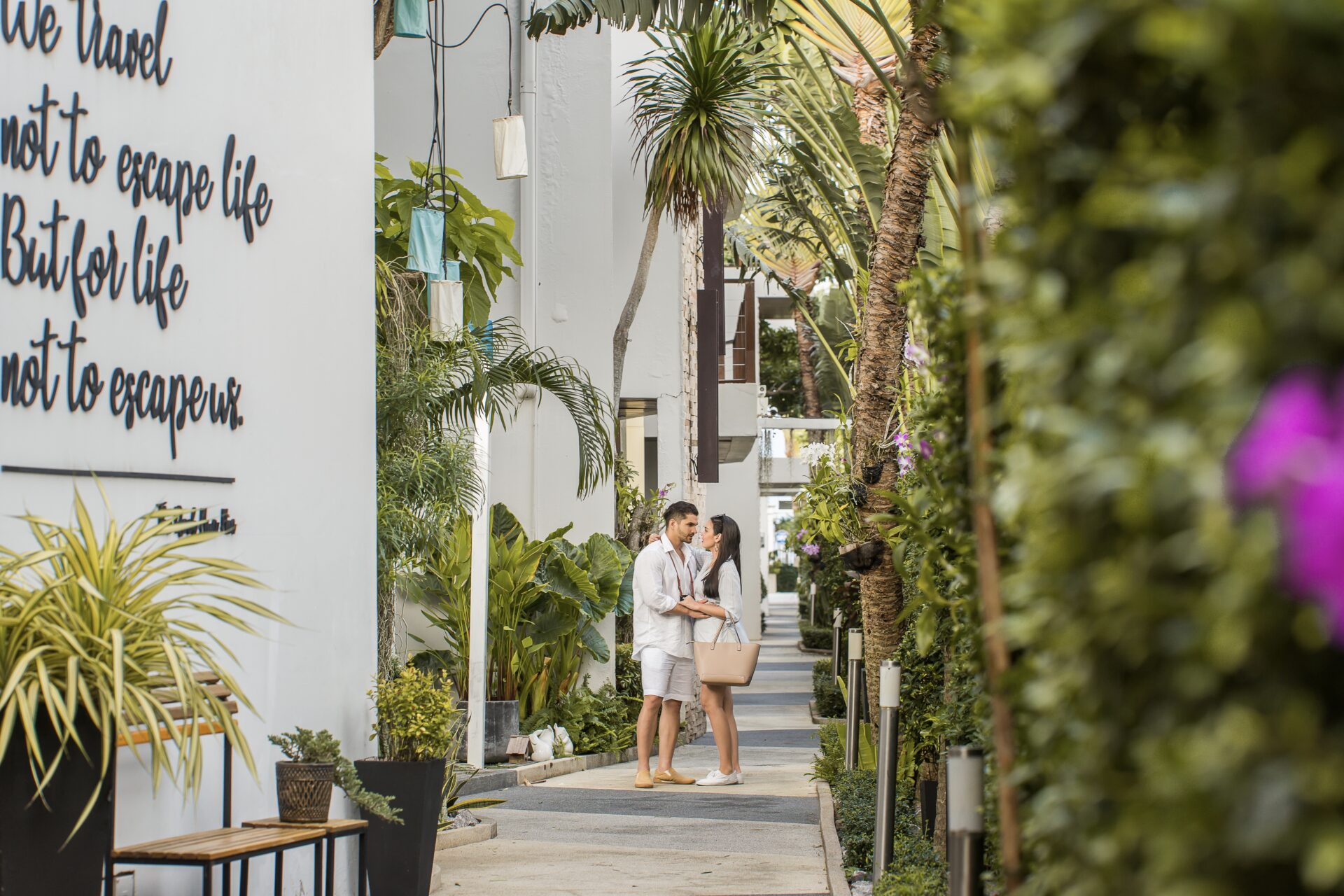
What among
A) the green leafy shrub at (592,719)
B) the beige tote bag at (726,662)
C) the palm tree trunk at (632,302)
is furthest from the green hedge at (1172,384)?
the palm tree trunk at (632,302)

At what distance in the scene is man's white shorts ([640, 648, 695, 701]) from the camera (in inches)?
363

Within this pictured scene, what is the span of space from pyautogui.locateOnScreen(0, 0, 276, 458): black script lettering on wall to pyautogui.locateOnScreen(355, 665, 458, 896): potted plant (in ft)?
4.62

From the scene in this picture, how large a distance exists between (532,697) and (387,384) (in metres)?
4.62

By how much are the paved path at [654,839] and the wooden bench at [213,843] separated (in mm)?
1653

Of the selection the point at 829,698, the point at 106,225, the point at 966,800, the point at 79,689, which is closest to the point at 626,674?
the point at 829,698

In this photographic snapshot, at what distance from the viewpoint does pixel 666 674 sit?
30.4ft

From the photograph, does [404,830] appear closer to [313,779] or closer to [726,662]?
[313,779]

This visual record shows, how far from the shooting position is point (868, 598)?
6914 millimetres

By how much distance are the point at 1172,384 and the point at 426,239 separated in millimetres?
6906

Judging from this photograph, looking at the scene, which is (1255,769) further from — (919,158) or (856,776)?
(856,776)

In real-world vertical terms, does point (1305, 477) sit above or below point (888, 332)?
below

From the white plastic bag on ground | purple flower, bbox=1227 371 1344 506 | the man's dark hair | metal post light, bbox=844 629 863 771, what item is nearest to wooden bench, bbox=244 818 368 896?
metal post light, bbox=844 629 863 771

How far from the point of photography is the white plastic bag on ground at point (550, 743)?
402 inches

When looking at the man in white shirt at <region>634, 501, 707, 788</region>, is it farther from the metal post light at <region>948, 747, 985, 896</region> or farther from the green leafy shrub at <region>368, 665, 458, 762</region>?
the metal post light at <region>948, 747, 985, 896</region>
